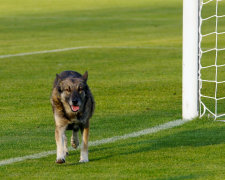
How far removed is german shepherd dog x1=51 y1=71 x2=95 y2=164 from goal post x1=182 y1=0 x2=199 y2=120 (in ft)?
9.83

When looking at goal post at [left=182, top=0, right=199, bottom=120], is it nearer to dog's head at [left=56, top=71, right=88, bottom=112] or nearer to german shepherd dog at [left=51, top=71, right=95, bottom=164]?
german shepherd dog at [left=51, top=71, right=95, bottom=164]

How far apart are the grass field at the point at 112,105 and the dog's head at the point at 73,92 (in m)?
0.68

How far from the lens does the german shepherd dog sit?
26.3ft

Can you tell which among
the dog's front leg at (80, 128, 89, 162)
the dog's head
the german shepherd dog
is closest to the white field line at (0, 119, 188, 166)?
the german shepherd dog

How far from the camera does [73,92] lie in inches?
315

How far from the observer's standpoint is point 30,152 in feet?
29.2

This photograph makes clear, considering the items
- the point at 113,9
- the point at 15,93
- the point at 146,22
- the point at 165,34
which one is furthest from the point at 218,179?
the point at 113,9

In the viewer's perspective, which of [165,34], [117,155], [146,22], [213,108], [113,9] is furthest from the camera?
[113,9]

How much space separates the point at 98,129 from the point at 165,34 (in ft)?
60.4

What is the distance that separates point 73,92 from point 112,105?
4.69 m

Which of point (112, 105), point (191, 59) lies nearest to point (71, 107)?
point (191, 59)

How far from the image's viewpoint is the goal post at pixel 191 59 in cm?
1115

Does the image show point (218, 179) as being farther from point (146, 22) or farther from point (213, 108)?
point (146, 22)

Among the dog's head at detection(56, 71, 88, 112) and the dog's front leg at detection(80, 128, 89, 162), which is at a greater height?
the dog's head at detection(56, 71, 88, 112)
